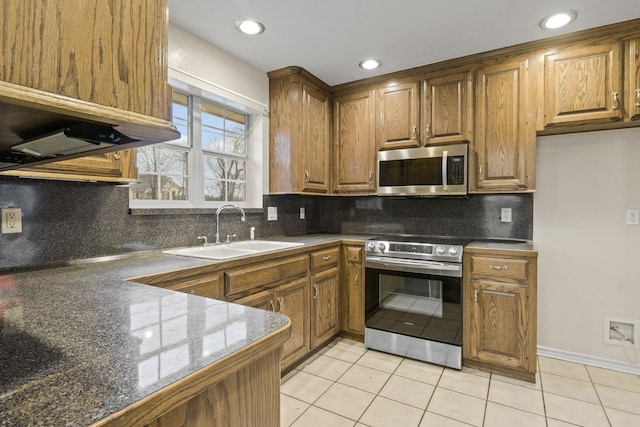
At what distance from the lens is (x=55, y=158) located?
719 mm

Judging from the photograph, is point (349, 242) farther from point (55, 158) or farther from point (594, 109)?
point (55, 158)

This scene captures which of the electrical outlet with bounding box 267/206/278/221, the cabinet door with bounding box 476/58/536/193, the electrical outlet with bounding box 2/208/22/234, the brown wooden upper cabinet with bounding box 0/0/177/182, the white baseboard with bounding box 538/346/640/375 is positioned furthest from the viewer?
the electrical outlet with bounding box 267/206/278/221

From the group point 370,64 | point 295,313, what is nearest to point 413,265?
point 295,313

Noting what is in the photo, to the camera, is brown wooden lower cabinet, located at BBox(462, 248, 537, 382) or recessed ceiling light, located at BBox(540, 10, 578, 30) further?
brown wooden lower cabinet, located at BBox(462, 248, 537, 382)

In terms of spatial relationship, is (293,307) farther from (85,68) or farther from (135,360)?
(85,68)

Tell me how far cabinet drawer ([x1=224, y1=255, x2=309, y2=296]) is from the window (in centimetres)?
82

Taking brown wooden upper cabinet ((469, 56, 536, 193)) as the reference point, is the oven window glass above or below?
below

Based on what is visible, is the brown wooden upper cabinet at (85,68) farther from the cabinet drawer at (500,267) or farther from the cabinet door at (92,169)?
the cabinet drawer at (500,267)

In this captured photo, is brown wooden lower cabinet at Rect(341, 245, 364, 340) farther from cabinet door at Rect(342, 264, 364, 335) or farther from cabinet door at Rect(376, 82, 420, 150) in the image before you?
cabinet door at Rect(376, 82, 420, 150)

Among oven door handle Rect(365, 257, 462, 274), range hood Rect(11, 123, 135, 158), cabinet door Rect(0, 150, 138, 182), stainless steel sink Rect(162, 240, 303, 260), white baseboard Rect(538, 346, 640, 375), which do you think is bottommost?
white baseboard Rect(538, 346, 640, 375)

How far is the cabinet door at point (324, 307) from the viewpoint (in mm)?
2475

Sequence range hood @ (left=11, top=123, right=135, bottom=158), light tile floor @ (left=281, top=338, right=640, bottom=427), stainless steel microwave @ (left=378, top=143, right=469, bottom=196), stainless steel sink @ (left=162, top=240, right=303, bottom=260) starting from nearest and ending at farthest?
range hood @ (left=11, top=123, right=135, bottom=158)
light tile floor @ (left=281, top=338, right=640, bottom=427)
stainless steel sink @ (left=162, top=240, right=303, bottom=260)
stainless steel microwave @ (left=378, top=143, right=469, bottom=196)

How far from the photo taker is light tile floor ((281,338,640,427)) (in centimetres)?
176

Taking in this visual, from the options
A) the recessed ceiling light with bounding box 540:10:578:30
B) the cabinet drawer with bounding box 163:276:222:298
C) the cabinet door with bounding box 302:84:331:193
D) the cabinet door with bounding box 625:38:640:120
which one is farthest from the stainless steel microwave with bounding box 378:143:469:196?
the cabinet drawer with bounding box 163:276:222:298
